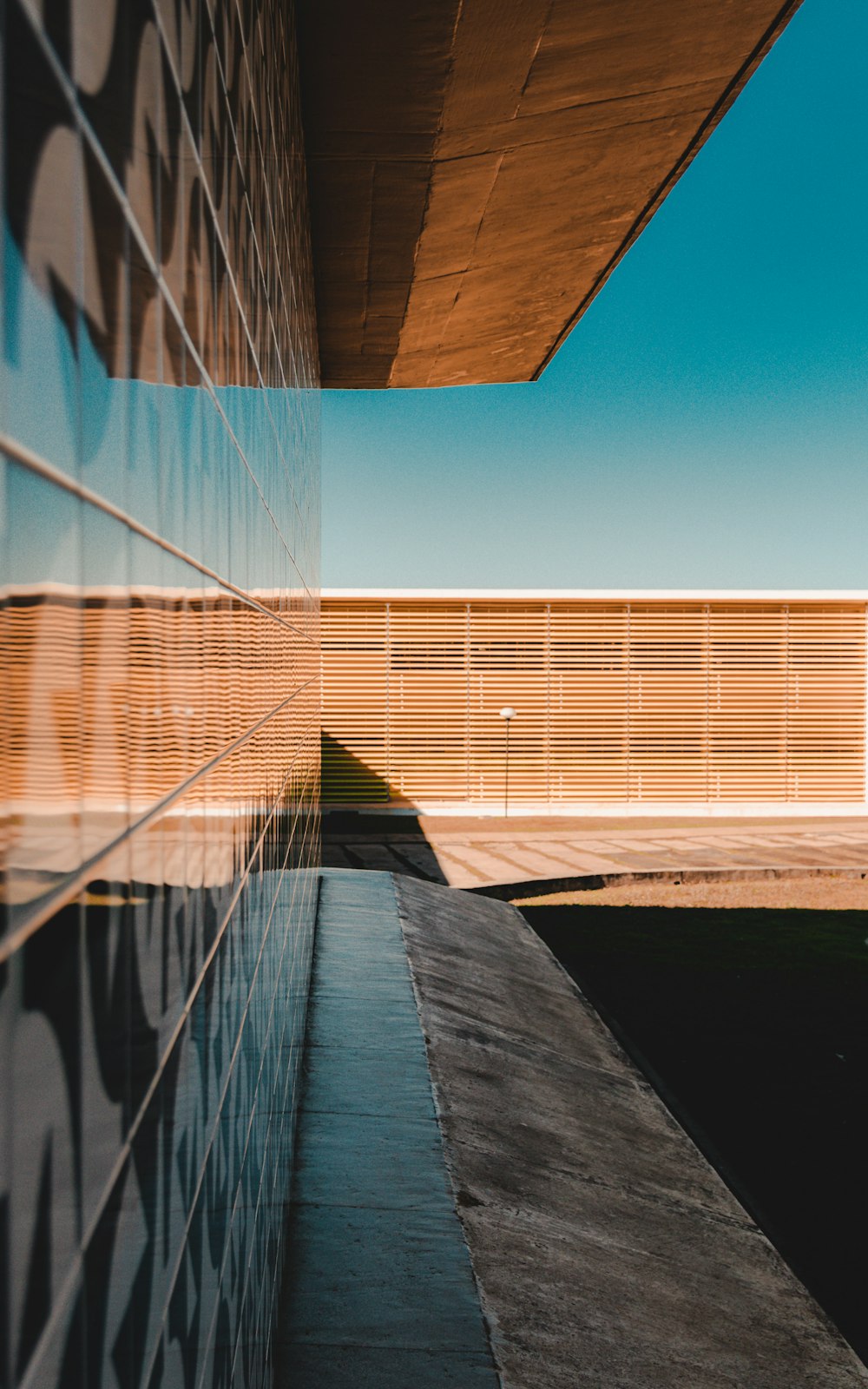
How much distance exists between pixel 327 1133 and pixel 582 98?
13.2ft

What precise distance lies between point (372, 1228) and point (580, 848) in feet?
38.7

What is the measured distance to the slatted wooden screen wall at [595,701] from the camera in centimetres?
1848

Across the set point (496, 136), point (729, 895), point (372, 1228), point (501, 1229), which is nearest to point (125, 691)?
point (372, 1228)

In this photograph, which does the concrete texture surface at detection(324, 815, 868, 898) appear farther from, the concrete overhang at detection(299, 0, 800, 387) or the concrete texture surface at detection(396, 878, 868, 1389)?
the concrete overhang at detection(299, 0, 800, 387)

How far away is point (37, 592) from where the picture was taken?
0.54m

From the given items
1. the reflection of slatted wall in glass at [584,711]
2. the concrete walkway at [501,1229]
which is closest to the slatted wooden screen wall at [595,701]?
the reflection of slatted wall in glass at [584,711]

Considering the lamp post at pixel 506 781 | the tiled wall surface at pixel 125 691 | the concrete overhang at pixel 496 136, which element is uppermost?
the concrete overhang at pixel 496 136

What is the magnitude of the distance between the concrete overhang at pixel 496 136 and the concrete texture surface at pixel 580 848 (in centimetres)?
734

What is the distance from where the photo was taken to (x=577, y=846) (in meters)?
15.0

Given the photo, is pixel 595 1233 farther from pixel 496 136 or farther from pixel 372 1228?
pixel 496 136

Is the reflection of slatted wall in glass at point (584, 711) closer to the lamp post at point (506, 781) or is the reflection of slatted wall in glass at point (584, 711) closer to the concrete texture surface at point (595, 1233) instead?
the lamp post at point (506, 781)

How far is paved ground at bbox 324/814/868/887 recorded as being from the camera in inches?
511

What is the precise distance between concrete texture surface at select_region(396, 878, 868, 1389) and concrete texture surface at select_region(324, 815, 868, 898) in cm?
612

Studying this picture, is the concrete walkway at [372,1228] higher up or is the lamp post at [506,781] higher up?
the lamp post at [506,781]
